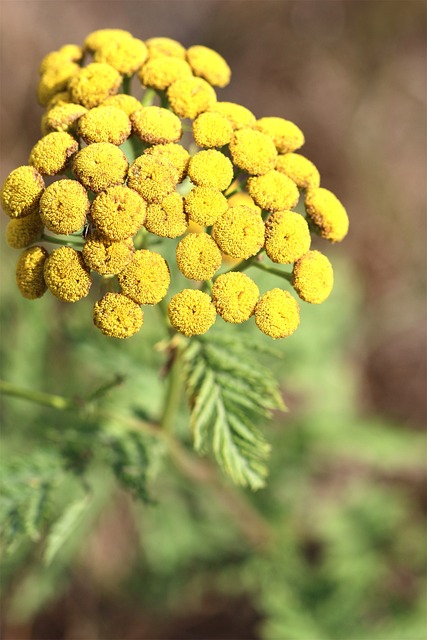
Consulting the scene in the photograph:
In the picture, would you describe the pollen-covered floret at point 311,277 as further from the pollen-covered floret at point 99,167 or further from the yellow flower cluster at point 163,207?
the pollen-covered floret at point 99,167

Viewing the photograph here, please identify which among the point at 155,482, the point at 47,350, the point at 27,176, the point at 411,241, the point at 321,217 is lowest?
the point at 155,482

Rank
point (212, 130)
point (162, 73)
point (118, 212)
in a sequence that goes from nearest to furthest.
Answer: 1. point (118, 212)
2. point (212, 130)
3. point (162, 73)

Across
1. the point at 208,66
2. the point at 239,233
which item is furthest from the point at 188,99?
the point at 239,233

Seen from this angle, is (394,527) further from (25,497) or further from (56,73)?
(56,73)

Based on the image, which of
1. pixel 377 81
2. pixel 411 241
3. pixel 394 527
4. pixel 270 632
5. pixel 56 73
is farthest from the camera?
pixel 377 81

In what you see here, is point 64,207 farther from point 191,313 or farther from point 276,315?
point 276,315

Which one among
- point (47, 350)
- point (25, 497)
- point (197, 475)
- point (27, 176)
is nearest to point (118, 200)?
point (27, 176)

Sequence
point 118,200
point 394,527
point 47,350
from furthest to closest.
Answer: point 394,527 < point 47,350 < point 118,200
